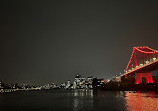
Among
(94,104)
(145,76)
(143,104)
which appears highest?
(145,76)

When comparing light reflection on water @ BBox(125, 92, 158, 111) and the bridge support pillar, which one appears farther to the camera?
the bridge support pillar

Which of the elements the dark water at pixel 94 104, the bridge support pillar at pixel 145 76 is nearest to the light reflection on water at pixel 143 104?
the dark water at pixel 94 104

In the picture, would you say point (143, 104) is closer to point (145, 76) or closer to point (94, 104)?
point (94, 104)

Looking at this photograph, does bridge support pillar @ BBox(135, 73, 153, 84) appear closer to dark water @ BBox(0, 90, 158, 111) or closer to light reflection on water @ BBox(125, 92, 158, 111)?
dark water @ BBox(0, 90, 158, 111)

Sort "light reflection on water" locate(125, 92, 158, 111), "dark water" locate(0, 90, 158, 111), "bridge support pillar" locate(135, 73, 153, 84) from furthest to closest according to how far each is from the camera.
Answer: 1. "bridge support pillar" locate(135, 73, 153, 84)
2. "dark water" locate(0, 90, 158, 111)
3. "light reflection on water" locate(125, 92, 158, 111)

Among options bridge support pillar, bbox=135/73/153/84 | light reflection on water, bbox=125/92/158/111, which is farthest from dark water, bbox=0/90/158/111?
bridge support pillar, bbox=135/73/153/84

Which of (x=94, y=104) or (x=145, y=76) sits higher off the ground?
(x=145, y=76)

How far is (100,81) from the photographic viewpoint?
506 feet

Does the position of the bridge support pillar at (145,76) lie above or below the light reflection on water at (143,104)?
above

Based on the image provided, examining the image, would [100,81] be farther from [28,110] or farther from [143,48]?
[28,110]

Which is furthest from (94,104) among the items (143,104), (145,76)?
(145,76)

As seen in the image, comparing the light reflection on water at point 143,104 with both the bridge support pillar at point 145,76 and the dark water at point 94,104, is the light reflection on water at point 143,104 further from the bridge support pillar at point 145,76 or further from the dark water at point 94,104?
the bridge support pillar at point 145,76

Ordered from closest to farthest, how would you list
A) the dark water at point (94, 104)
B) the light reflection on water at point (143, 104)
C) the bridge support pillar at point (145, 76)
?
1. the light reflection on water at point (143, 104)
2. the dark water at point (94, 104)
3. the bridge support pillar at point (145, 76)

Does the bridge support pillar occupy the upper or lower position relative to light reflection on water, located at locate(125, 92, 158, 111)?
upper
